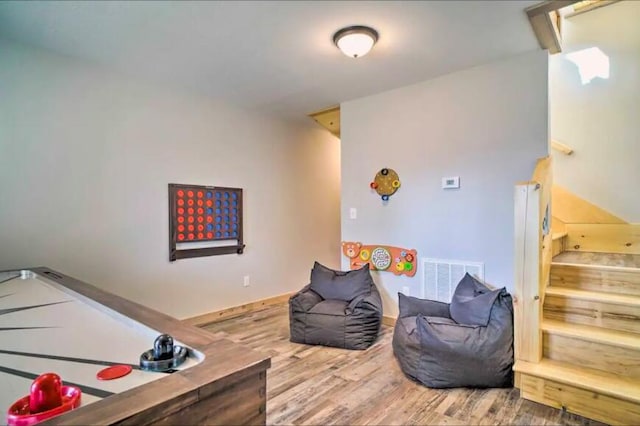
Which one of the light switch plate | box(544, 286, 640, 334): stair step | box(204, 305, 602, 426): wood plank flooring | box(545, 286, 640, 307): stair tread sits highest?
the light switch plate

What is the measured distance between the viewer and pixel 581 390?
2.01m

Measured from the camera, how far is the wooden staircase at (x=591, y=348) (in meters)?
1.96

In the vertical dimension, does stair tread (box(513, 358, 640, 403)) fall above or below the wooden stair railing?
below

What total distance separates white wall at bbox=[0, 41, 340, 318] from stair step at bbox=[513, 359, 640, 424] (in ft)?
10.2

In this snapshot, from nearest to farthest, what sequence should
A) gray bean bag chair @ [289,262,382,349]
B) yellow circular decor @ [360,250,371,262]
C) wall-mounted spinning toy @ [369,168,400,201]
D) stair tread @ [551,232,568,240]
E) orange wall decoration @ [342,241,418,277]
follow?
gray bean bag chair @ [289,262,382,349], stair tread @ [551,232,568,240], orange wall decoration @ [342,241,418,277], wall-mounted spinning toy @ [369,168,400,201], yellow circular decor @ [360,250,371,262]

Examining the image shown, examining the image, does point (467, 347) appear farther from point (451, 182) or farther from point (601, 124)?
point (601, 124)

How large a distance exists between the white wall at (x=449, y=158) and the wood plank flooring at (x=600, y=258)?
60 cm

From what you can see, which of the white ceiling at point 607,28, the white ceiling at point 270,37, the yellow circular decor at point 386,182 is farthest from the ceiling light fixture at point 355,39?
the white ceiling at point 607,28

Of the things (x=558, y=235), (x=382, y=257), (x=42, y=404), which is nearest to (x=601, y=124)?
(x=558, y=235)

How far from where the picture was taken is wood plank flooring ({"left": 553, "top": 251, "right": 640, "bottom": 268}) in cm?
277

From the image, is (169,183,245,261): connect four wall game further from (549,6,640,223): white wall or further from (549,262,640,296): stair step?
(549,6,640,223): white wall

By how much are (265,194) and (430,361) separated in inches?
116

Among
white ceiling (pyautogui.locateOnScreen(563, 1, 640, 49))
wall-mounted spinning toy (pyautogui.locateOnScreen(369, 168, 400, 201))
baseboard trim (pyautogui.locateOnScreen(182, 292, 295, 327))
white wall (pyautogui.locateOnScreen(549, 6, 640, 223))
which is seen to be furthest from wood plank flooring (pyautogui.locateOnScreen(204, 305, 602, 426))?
white ceiling (pyautogui.locateOnScreen(563, 1, 640, 49))

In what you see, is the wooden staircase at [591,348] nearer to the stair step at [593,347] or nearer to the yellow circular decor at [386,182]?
the stair step at [593,347]
